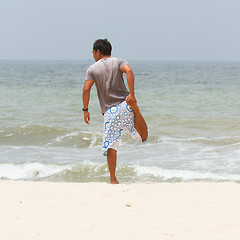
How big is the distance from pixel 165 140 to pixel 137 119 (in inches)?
174

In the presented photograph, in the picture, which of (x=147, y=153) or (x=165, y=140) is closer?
(x=147, y=153)

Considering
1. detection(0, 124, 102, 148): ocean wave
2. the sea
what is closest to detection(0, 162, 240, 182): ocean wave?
the sea

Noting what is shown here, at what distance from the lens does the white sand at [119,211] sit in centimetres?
326

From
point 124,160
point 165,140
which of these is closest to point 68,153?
point 124,160

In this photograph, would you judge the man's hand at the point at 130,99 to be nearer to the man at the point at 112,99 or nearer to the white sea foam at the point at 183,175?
the man at the point at 112,99

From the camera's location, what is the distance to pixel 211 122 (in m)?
11.5

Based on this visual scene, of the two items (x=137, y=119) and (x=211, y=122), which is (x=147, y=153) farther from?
(x=211, y=122)
